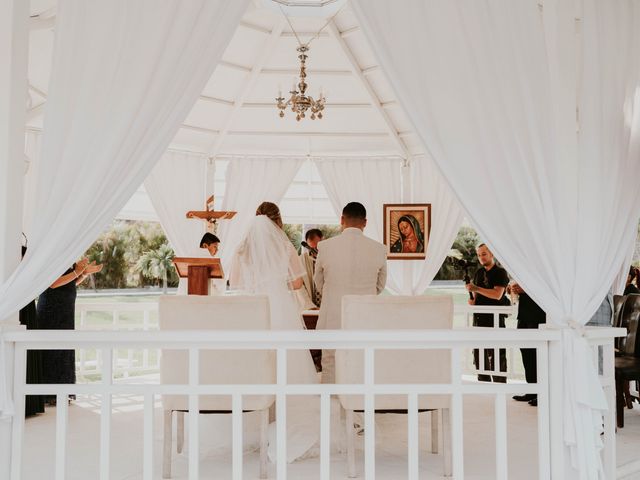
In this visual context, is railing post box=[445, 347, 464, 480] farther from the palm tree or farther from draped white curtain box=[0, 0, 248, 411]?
the palm tree

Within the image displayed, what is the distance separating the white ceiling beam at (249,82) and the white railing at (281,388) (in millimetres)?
4209

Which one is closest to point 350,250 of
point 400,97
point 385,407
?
point 385,407

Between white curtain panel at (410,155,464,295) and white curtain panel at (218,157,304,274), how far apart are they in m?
1.65

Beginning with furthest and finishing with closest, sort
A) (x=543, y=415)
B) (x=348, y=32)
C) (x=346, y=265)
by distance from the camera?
(x=348, y=32) < (x=346, y=265) < (x=543, y=415)

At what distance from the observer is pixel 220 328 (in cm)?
338

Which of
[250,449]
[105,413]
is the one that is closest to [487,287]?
[250,449]

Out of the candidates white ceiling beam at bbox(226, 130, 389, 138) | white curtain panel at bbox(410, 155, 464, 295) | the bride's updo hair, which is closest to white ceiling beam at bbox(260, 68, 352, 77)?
white ceiling beam at bbox(226, 130, 389, 138)

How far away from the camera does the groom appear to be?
4.32 meters

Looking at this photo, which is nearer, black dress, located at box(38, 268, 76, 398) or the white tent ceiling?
black dress, located at box(38, 268, 76, 398)

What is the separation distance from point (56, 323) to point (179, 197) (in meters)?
3.13

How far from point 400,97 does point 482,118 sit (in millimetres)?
399

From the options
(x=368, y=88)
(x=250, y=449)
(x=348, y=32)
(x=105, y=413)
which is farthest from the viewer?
(x=368, y=88)

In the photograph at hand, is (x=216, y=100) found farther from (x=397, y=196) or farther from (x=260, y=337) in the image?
(x=260, y=337)

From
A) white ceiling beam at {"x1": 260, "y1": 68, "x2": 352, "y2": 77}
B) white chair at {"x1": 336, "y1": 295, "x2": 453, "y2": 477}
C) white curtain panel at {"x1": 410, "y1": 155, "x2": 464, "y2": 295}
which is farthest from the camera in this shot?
white curtain panel at {"x1": 410, "y1": 155, "x2": 464, "y2": 295}
